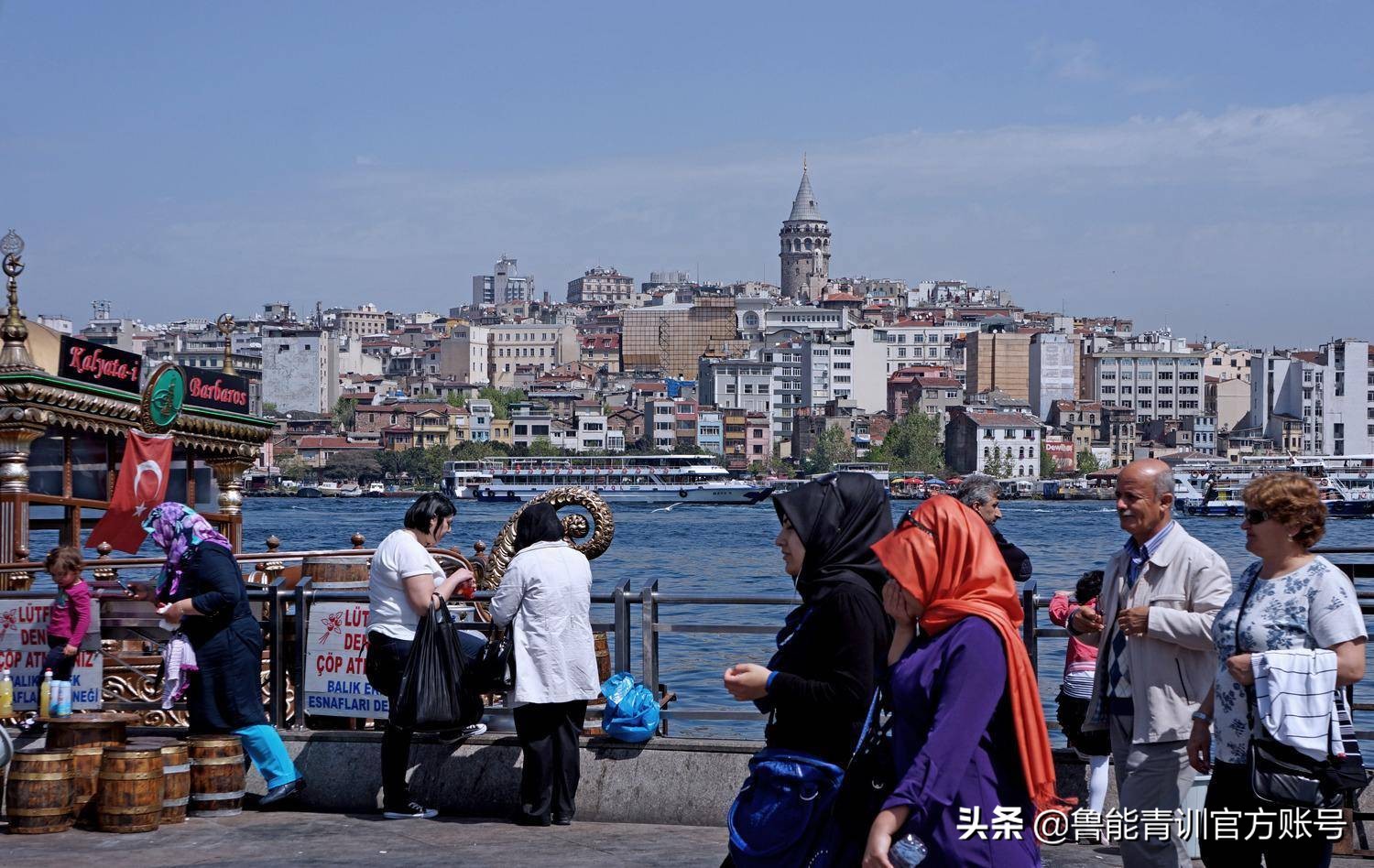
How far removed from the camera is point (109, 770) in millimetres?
6102

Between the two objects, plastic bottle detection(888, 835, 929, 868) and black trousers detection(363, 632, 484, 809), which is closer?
plastic bottle detection(888, 835, 929, 868)

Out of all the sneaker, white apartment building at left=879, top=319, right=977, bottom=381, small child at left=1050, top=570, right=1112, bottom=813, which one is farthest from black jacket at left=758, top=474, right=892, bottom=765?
white apartment building at left=879, top=319, right=977, bottom=381

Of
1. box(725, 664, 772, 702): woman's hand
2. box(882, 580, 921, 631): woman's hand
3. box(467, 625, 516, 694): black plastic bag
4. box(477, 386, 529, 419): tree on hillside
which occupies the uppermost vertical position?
box(477, 386, 529, 419): tree on hillside

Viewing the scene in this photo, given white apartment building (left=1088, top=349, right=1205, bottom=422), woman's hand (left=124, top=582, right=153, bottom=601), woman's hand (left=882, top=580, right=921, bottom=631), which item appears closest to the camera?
woman's hand (left=882, top=580, right=921, bottom=631)

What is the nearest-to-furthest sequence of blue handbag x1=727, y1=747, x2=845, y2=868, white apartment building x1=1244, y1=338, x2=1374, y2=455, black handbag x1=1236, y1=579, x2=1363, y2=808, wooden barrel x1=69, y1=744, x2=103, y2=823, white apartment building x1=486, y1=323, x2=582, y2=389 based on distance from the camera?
blue handbag x1=727, y1=747, x2=845, y2=868, black handbag x1=1236, y1=579, x2=1363, y2=808, wooden barrel x1=69, y1=744, x2=103, y2=823, white apartment building x1=1244, y1=338, x2=1374, y2=455, white apartment building x1=486, y1=323, x2=582, y2=389

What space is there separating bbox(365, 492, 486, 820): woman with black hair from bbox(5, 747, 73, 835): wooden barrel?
3.84 feet

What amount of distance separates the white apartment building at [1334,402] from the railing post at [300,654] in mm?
144421

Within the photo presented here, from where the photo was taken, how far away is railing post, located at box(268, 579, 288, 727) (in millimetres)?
7039

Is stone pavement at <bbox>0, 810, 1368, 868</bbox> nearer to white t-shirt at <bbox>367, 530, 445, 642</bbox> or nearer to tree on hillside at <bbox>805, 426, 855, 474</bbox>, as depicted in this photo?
white t-shirt at <bbox>367, 530, 445, 642</bbox>

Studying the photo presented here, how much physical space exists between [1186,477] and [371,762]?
102 m

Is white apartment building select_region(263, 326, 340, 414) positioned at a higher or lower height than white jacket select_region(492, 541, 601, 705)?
higher

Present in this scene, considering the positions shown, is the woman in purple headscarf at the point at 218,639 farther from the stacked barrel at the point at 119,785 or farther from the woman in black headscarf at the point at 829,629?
the woman in black headscarf at the point at 829,629

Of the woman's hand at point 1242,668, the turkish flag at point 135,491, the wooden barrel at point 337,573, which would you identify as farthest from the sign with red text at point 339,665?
the turkish flag at point 135,491

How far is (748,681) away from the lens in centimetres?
379
